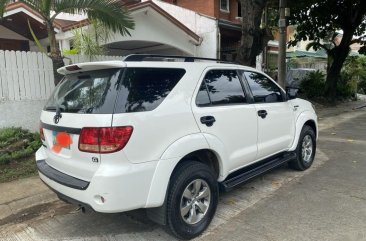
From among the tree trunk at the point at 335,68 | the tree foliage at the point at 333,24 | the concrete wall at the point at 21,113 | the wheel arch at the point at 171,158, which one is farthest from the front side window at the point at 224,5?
the wheel arch at the point at 171,158

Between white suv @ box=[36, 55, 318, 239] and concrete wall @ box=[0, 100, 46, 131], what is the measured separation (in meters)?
3.68

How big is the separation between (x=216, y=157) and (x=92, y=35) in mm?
6134

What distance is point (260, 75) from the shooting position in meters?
4.93

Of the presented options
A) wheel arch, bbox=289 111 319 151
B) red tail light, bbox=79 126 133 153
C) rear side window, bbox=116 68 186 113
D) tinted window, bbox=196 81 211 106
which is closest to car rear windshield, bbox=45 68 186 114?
rear side window, bbox=116 68 186 113

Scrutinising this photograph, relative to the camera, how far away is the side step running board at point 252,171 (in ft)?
13.4

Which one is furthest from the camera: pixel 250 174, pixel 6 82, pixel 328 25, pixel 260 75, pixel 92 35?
pixel 328 25

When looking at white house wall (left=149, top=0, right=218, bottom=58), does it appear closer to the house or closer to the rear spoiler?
the house

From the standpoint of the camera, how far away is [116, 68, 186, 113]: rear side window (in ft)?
10.3

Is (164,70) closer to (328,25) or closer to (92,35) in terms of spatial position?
(92,35)

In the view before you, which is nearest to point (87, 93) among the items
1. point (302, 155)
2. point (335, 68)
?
point (302, 155)

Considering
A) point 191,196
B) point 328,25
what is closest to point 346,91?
point 328,25

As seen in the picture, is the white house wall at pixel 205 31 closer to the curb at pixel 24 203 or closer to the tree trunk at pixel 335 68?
the tree trunk at pixel 335 68

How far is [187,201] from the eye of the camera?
3.56 metres

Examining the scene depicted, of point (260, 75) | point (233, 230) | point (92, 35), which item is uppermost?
point (92, 35)
